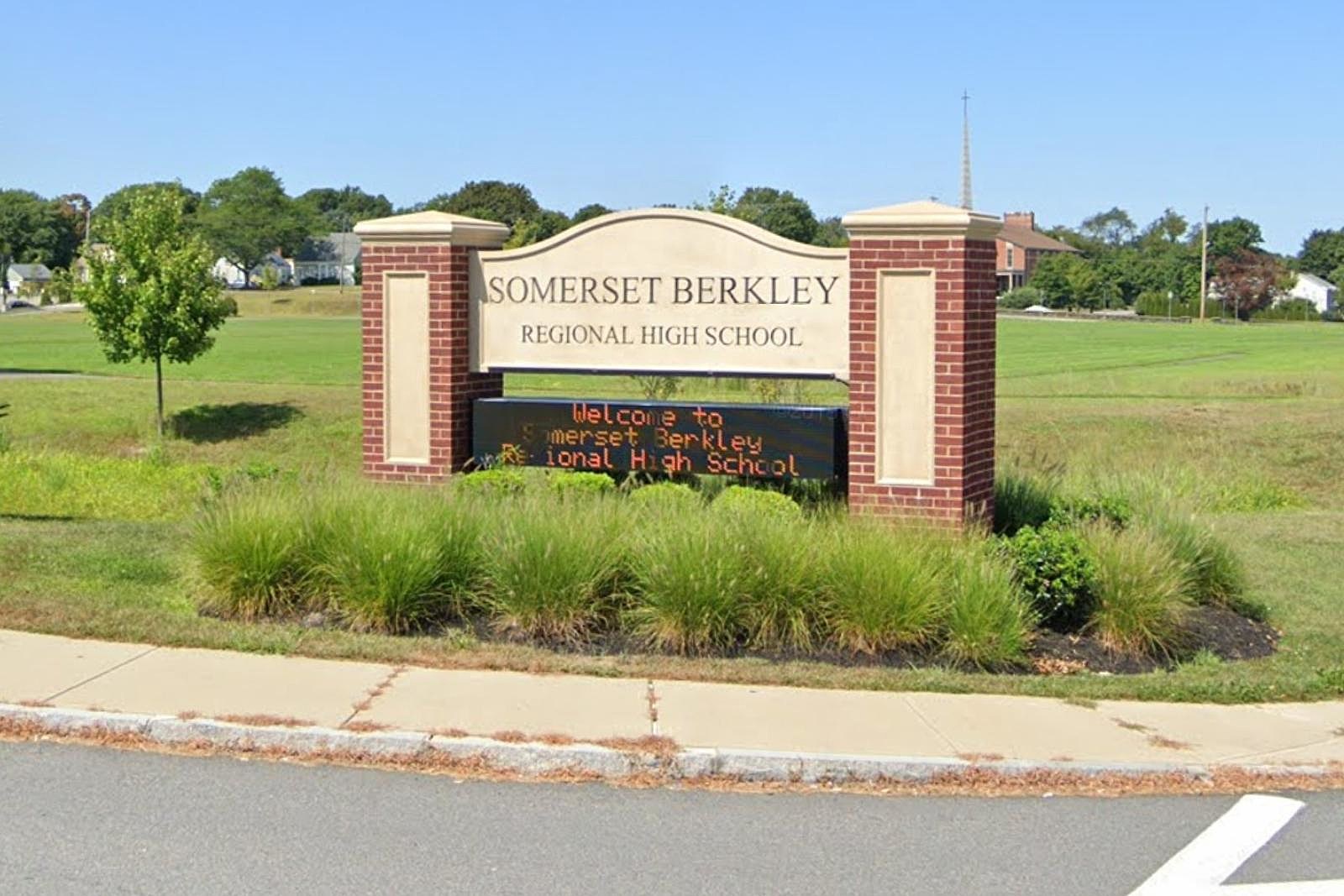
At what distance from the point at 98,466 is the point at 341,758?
17307 millimetres

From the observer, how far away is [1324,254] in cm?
16188

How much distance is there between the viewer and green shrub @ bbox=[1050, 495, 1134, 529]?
33.0ft

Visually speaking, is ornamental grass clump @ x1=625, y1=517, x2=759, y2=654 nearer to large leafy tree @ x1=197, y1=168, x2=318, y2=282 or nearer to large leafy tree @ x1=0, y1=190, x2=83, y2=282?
large leafy tree @ x1=197, y1=168, x2=318, y2=282

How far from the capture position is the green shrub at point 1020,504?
1074 cm

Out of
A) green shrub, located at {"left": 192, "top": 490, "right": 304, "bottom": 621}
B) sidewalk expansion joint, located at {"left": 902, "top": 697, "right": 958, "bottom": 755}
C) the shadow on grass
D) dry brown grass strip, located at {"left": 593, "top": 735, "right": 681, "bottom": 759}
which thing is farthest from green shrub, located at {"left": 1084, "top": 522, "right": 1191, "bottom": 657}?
the shadow on grass

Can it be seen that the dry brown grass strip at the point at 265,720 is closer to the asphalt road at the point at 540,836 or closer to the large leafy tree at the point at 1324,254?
the asphalt road at the point at 540,836

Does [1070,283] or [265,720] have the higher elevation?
[1070,283]

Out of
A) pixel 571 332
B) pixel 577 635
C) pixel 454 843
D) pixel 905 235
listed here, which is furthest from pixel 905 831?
pixel 571 332

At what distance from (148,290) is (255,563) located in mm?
19800

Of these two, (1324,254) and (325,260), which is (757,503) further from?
(1324,254)

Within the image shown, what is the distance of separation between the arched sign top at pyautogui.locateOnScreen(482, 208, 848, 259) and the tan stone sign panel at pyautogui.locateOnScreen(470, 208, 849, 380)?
0.01m

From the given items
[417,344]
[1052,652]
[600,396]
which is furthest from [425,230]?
[600,396]

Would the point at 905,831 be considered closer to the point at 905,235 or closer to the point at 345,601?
the point at 345,601

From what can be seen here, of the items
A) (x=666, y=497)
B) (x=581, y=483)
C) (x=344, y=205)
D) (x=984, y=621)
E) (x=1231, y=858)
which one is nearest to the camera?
(x=1231, y=858)
